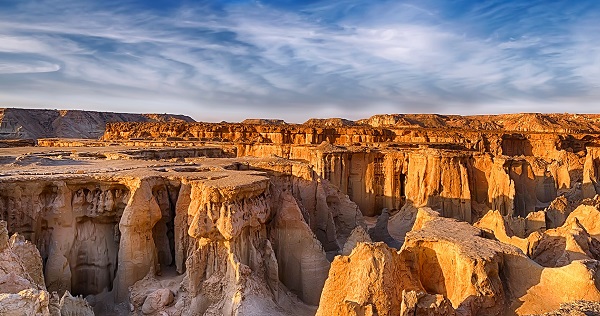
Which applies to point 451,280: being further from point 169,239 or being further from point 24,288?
point 24,288

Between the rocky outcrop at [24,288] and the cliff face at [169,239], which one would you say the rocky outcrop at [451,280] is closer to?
the cliff face at [169,239]

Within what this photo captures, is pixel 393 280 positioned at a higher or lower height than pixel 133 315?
higher

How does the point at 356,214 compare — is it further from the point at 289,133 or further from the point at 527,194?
the point at 289,133

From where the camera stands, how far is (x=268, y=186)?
12.3 metres

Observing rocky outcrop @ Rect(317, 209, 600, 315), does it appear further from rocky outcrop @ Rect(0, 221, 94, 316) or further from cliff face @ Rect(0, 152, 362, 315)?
rocky outcrop @ Rect(0, 221, 94, 316)

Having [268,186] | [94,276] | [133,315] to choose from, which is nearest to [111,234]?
[94,276]

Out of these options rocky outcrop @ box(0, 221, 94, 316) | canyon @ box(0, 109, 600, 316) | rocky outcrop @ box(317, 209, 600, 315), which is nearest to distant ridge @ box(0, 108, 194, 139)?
canyon @ box(0, 109, 600, 316)

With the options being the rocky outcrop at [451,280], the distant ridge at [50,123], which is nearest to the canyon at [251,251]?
the rocky outcrop at [451,280]

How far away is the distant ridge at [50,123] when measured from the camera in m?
→ 73.1

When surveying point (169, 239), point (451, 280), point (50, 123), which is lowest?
point (169, 239)

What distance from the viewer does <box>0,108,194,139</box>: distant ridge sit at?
7307cm

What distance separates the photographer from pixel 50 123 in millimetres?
85938

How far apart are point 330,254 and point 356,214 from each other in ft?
8.97

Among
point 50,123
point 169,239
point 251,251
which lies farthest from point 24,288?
point 50,123
